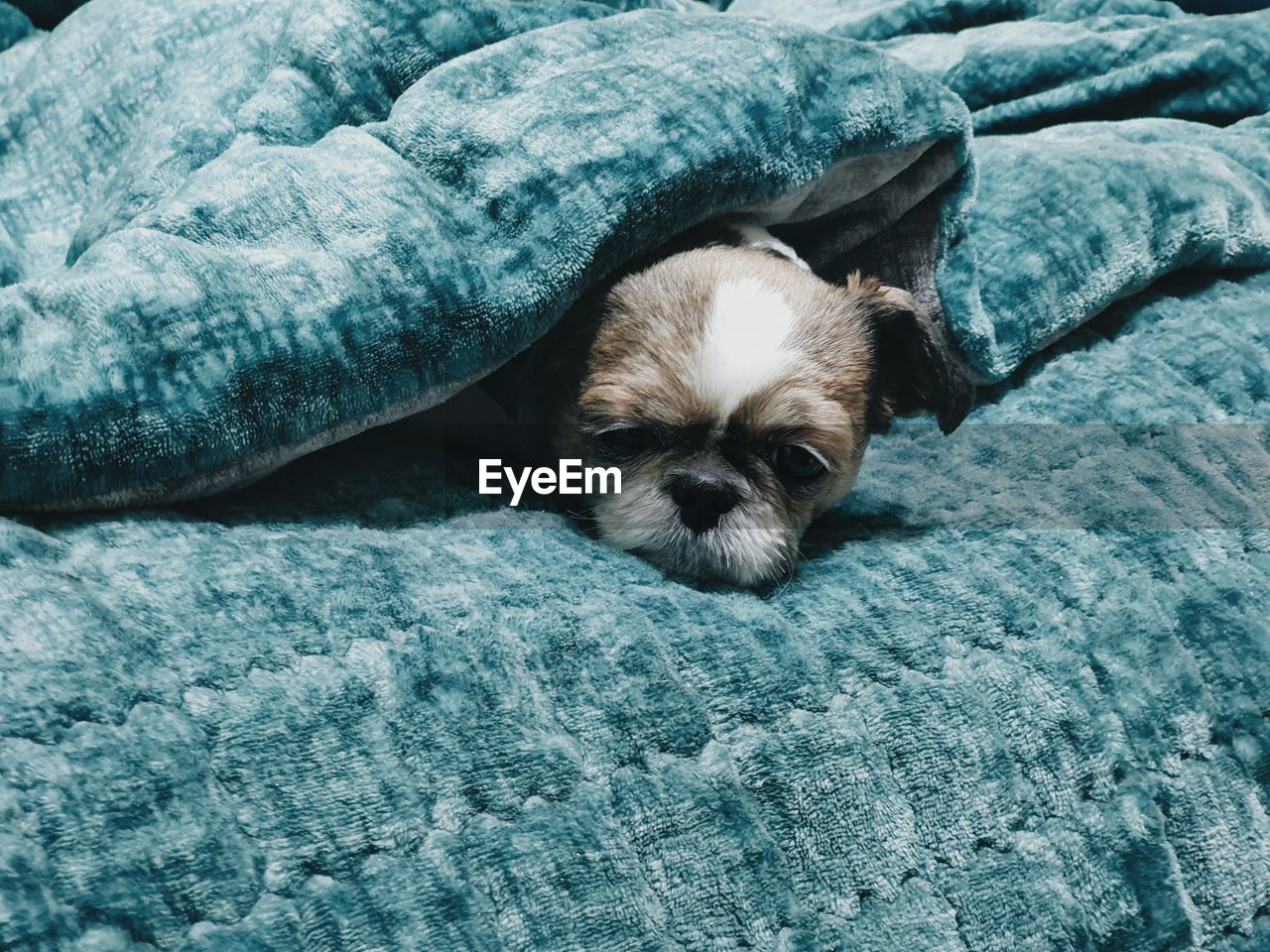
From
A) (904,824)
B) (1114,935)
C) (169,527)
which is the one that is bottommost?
(1114,935)

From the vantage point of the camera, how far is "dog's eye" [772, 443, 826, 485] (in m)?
1.00

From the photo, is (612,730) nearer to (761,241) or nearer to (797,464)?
(797,464)

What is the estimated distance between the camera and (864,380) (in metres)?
1.09

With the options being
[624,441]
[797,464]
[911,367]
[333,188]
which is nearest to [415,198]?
[333,188]

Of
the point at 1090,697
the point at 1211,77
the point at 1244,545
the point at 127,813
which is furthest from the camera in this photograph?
the point at 1211,77

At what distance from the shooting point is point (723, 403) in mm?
983

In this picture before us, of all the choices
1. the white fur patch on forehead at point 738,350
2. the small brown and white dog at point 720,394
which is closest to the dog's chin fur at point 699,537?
the small brown and white dog at point 720,394

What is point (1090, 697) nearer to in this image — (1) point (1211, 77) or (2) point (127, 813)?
(2) point (127, 813)

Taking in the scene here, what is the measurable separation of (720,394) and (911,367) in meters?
0.27

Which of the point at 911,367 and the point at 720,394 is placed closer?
the point at 720,394

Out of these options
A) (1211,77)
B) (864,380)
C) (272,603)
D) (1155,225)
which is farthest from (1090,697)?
(1211,77)

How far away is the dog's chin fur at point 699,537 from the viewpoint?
2.90 ft

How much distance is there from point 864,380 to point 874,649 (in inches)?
17.0

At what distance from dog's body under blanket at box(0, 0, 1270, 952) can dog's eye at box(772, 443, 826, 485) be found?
58mm
